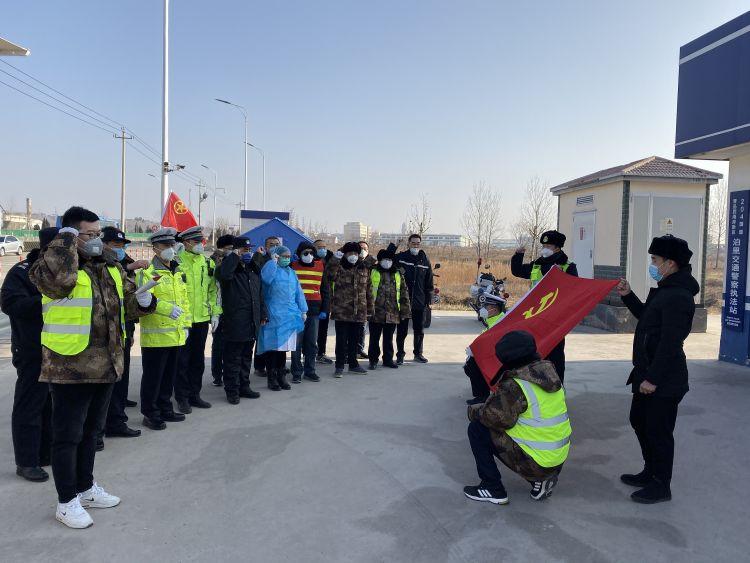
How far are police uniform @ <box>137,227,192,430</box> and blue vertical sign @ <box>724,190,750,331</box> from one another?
335 inches

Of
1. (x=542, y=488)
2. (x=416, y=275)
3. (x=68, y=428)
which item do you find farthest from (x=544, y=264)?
(x=68, y=428)

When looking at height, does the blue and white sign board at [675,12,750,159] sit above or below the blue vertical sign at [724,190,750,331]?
above

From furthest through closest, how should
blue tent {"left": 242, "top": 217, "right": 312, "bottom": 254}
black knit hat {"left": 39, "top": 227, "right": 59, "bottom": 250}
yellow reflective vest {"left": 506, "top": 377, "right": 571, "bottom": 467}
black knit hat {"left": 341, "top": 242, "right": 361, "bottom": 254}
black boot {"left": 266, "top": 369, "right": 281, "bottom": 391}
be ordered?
1. blue tent {"left": 242, "top": 217, "right": 312, "bottom": 254}
2. black knit hat {"left": 341, "top": 242, "right": 361, "bottom": 254}
3. black boot {"left": 266, "top": 369, "right": 281, "bottom": 391}
4. black knit hat {"left": 39, "top": 227, "right": 59, "bottom": 250}
5. yellow reflective vest {"left": 506, "top": 377, "right": 571, "bottom": 467}

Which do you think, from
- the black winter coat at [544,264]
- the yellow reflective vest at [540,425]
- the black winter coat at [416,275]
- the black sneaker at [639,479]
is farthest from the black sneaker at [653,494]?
the black winter coat at [416,275]

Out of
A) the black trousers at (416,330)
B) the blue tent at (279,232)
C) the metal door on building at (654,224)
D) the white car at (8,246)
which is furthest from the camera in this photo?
the white car at (8,246)

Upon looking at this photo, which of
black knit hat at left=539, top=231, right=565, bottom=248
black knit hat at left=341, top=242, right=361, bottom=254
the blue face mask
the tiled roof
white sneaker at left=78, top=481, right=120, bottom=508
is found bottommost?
white sneaker at left=78, top=481, right=120, bottom=508

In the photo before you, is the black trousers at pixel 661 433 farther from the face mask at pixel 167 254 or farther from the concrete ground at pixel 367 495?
the face mask at pixel 167 254

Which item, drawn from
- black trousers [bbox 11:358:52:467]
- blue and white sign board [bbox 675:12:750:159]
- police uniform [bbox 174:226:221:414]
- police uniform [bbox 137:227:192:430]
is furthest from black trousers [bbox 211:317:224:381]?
blue and white sign board [bbox 675:12:750:159]

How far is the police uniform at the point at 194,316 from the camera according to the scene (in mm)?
6473

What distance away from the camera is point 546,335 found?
5414 millimetres

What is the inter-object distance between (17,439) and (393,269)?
5.71 meters

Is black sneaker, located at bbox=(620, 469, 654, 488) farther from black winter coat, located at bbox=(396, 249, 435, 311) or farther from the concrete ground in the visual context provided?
black winter coat, located at bbox=(396, 249, 435, 311)

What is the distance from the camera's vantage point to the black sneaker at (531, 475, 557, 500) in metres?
4.23

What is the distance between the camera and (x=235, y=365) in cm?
695
